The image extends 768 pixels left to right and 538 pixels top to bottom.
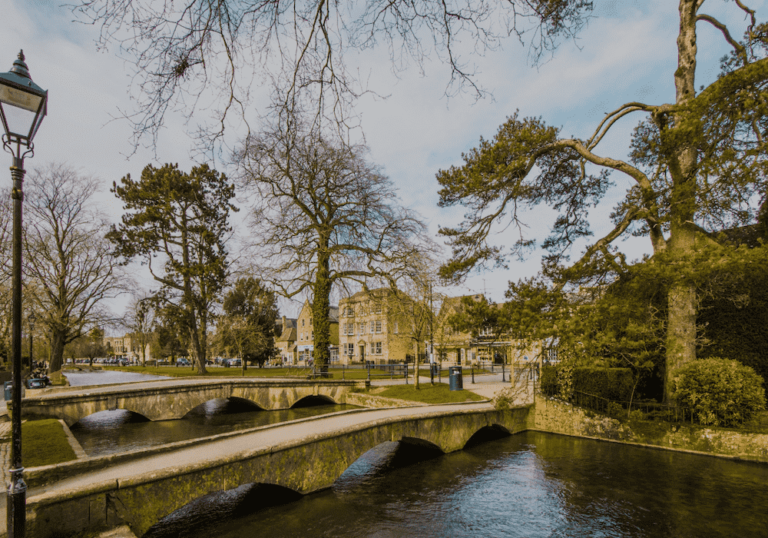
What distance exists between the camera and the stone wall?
1184 centimetres

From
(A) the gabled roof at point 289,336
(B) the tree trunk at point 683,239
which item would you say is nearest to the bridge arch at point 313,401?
(B) the tree trunk at point 683,239

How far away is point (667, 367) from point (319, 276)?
1620 cm

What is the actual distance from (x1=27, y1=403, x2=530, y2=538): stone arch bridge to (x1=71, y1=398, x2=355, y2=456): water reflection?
6776 mm

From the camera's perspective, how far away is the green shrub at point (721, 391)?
1218 centimetres

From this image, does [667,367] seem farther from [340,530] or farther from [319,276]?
[319,276]

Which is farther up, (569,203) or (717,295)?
(569,203)

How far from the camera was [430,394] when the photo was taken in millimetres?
19797

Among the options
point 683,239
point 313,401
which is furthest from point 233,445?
point 313,401

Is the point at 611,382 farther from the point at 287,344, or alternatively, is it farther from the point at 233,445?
the point at 287,344

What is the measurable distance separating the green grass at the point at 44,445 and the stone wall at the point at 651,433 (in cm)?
1517

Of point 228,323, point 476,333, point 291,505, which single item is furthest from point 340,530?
point 228,323

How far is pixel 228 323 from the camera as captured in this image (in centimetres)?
4109

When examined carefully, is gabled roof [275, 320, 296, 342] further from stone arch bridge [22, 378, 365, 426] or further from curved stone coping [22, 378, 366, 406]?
curved stone coping [22, 378, 366, 406]

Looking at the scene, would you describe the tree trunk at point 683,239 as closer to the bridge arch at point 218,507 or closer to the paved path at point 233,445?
the paved path at point 233,445
